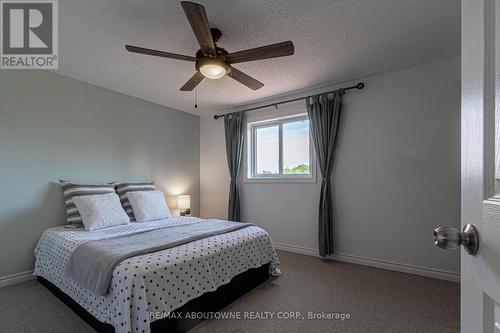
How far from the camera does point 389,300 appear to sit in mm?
2168

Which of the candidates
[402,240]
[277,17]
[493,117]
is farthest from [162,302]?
[402,240]

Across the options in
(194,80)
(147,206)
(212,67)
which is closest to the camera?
(212,67)

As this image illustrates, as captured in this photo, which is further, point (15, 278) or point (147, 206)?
point (147, 206)

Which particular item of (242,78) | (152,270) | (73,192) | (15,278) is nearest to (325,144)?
(242,78)

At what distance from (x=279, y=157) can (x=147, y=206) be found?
6.86ft

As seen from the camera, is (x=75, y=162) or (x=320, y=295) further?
(x=75, y=162)

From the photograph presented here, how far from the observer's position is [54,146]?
287cm

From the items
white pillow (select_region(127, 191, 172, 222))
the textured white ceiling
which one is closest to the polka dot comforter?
white pillow (select_region(127, 191, 172, 222))

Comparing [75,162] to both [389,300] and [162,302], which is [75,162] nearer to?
[162,302]

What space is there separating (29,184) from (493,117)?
12.2 feet

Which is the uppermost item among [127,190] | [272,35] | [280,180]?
[272,35]

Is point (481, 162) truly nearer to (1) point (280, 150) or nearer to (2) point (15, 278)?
(1) point (280, 150)

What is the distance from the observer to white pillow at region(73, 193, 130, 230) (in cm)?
255

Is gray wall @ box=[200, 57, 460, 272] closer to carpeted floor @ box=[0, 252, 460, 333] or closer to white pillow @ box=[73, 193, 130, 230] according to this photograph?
carpeted floor @ box=[0, 252, 460, 333]
